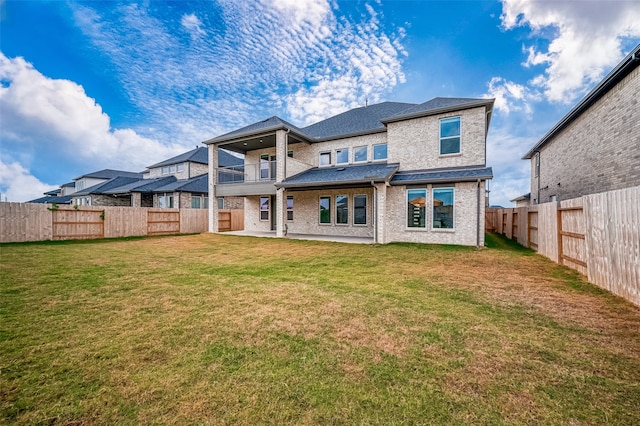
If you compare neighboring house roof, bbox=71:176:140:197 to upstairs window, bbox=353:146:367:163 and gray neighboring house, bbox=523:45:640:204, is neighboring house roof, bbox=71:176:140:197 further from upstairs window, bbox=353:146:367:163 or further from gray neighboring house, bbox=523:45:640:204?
gray neighboring house, bbox=523:45:640:204

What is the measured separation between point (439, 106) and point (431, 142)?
1.75 m

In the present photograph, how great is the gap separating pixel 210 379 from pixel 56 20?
1821cm

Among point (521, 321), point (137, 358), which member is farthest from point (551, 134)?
point (137, 358)

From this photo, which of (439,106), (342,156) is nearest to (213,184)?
(342,156)

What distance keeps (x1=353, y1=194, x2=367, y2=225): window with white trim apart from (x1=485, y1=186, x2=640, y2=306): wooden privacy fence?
799 cm

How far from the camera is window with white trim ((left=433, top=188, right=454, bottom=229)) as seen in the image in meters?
12.0

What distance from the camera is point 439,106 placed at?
12500 mm

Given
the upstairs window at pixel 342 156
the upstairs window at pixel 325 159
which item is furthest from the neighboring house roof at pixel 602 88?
the upstairs window at pixel 325 159

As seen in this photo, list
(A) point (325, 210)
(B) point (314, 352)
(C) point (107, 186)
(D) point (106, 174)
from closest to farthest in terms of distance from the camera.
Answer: (B) point (314, 352), (A) point (325, 210), (C) point (107, 186), (D) point (106, 174)

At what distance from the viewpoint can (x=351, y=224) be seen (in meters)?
15.3

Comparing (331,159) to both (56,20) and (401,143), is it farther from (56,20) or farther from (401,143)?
(56,20)

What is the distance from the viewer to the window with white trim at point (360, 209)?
49.0 ft

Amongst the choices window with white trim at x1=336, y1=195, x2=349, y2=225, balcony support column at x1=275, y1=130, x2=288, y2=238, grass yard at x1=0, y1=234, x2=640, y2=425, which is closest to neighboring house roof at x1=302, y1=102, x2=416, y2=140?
balcony support column at x1=275, y1=130, x2=288, y2=238

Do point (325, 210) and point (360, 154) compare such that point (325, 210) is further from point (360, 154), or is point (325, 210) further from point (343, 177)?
point (360, 154)
